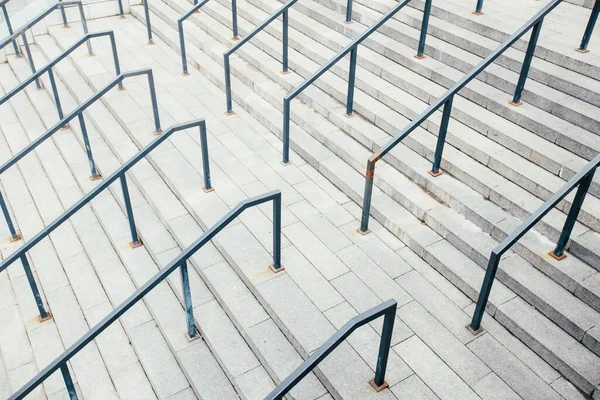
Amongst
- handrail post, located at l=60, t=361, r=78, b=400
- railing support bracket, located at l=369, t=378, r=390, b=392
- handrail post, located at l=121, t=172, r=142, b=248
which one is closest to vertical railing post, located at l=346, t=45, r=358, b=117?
handrail post, located at l=121, t=172, r=142, b=248

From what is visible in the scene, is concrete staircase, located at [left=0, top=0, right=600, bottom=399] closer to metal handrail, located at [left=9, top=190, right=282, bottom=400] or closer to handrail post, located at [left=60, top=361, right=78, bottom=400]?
metal handrail, located at [left=9, top=190, right=282, bottom=400]

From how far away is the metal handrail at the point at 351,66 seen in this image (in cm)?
492

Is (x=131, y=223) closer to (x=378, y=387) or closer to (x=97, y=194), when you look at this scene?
(x=97, y=194)

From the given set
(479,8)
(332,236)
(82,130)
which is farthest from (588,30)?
(82,130)

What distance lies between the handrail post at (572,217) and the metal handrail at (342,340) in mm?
1477

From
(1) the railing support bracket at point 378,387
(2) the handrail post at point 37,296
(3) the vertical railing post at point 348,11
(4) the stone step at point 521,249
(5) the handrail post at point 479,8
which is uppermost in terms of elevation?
(5) the handrail post at point 479,8

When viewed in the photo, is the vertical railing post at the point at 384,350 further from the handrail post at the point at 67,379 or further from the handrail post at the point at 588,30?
the handrail post at the point at 588,30

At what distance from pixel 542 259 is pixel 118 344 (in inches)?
125

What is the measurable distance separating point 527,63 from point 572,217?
5.50ft

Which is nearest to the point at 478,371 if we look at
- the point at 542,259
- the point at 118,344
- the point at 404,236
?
the point at 542,259

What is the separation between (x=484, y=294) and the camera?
3.49m

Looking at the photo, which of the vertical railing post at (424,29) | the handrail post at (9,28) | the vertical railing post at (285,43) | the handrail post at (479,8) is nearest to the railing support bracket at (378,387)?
the vertical railing post at (424,29)

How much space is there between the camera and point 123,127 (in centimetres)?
620

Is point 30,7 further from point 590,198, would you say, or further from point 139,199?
point 590,198
